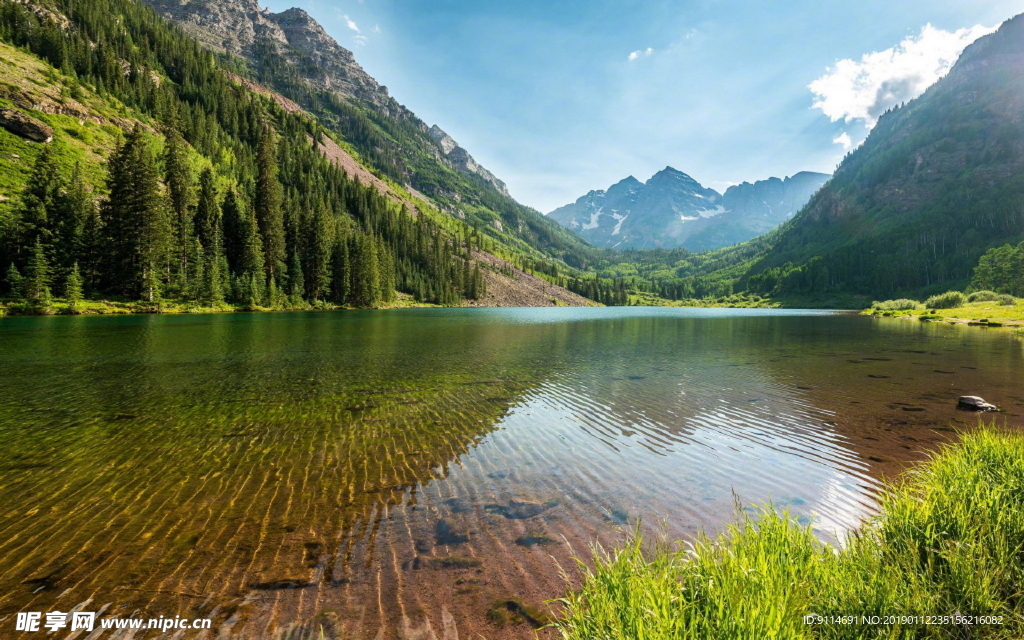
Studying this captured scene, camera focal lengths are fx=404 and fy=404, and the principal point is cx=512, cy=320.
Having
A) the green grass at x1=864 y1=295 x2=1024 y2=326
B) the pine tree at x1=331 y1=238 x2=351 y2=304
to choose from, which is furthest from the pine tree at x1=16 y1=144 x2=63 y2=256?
the green grass at x1=864 y1=295 x2=1024 y2=326

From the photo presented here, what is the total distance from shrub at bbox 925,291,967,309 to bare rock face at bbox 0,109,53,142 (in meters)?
225

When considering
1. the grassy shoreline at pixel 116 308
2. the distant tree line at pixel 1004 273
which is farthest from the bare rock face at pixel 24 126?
the distant tree line at pixel 1004 273

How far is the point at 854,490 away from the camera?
1086 centimetres

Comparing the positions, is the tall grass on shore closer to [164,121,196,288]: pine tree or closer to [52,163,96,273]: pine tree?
[52,163,96,273]: pine tree

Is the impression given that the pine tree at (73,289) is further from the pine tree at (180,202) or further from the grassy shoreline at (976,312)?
the grassy shoreline at (976,312)

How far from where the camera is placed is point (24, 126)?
92.1 m

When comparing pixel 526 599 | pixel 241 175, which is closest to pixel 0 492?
pixel 526 599

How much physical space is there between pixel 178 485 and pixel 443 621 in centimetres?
889

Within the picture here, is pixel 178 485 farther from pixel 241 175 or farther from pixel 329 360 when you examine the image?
pixel 241 175

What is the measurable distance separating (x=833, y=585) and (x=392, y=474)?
10.3 meters

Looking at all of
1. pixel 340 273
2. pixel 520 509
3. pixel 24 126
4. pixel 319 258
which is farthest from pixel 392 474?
pixel 24 126

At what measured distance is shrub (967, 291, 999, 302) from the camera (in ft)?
310

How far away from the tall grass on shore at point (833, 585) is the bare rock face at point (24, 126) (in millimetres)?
147819

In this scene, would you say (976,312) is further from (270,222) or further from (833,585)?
(270,222)
